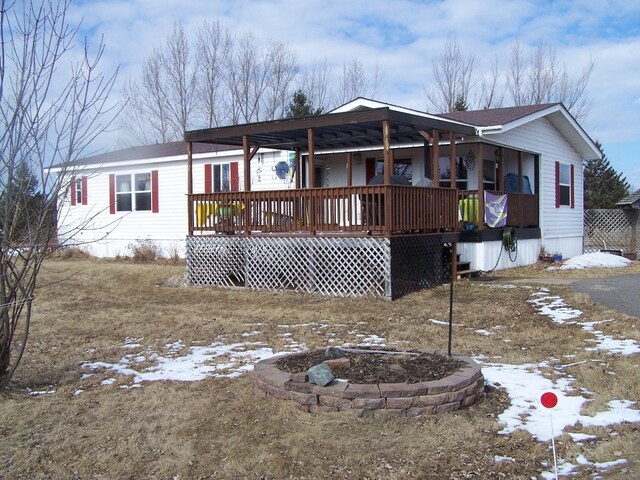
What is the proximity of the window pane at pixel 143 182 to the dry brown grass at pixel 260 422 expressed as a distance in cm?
1139

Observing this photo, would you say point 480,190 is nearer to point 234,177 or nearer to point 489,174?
Answer: point 489,174

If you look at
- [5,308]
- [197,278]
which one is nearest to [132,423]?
[5,308]

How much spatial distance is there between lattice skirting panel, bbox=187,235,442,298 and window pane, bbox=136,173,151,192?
6.91 meters

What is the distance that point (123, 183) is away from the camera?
20.4 metres

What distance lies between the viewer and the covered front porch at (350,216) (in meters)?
11.2

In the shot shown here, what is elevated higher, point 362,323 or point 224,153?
point 224,153

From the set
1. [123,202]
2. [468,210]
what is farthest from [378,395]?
[123,202]

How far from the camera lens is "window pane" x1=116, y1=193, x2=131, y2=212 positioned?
20.4 metres

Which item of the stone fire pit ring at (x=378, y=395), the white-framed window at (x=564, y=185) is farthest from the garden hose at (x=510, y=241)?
the stone fire pit ring at (x=378, y=395)

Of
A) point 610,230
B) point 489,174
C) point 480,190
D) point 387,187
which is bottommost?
point 610,230

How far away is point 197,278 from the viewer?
1372cm

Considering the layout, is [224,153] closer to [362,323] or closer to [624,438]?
[362,323]

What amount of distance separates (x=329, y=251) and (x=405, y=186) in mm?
1791

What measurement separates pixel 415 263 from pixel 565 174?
9.00 m
